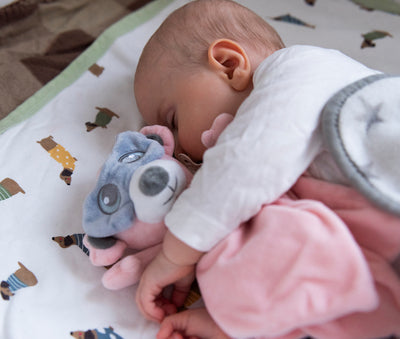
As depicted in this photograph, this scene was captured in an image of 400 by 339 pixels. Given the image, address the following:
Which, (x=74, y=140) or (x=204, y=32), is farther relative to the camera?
(x=74, y=140)

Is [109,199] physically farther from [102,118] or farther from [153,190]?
[102,118]

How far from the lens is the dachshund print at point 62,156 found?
1008 mm

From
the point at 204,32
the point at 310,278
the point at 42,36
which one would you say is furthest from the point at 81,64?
the point at 310,278

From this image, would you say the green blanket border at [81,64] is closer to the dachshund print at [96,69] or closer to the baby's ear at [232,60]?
the dachshund print at [96,69]

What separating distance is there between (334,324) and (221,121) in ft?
1.43

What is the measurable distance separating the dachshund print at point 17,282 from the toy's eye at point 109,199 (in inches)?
8.0

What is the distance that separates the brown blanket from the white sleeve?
70 cm

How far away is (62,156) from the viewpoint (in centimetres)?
105

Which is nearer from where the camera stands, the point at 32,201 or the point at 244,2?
the point at 32,201

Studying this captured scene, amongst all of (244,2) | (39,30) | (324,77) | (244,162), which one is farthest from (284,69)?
(39,30)

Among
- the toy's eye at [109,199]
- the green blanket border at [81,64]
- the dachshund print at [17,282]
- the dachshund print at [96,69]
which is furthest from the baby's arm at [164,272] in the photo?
the dachshund print at [96,69]

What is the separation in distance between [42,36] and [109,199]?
82 centimetres

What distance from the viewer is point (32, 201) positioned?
0.95 meters

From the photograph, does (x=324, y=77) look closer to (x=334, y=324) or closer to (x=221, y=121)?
(x=221, y=121)
